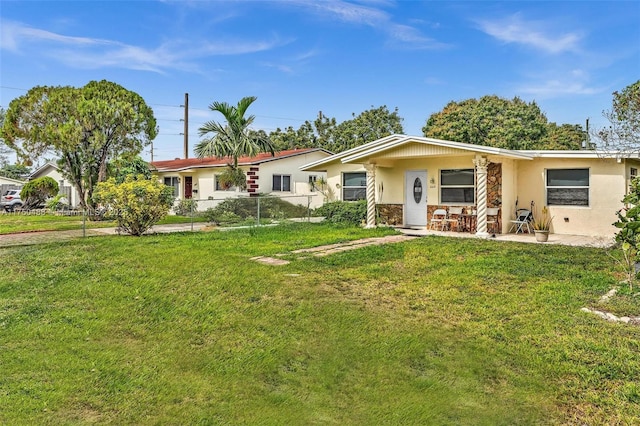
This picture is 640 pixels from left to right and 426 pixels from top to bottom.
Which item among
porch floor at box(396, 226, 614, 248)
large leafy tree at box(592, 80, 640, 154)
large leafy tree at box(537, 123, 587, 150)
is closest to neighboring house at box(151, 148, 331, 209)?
porch floor at box(396, 226, 614, 248)

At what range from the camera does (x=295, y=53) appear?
1903 cm

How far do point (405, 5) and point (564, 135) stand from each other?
22.9m

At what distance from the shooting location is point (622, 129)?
36.5 feet

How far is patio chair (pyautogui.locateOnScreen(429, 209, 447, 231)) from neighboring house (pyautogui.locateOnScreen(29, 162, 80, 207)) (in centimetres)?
2426

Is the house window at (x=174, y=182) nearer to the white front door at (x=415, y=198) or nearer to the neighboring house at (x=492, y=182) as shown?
the neighboring house at (x=492, y=182)

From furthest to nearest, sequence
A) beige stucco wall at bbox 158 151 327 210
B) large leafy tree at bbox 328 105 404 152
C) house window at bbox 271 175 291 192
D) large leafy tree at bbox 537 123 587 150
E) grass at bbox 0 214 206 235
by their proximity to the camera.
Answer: large leafy tree at bbox 328 105 404 152
large leafy tree at bbox 537 123 587 150
house window at bbox 271 175 291 192
beige stucco wall at bbox 158 151 327 210
grass at bbox 0 214 206 235

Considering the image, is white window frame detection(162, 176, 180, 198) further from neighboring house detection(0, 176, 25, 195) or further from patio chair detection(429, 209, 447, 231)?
patio chair detection(429, 209, 447, 231)

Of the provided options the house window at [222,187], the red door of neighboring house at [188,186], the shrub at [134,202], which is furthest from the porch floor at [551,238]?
the red door of neighboring house at [188,186]

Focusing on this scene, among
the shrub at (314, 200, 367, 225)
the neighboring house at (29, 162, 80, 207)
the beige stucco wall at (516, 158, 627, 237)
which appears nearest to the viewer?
the beige stucco wall at (516, 158, 627, 237)

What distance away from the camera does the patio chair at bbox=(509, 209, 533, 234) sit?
13.2m

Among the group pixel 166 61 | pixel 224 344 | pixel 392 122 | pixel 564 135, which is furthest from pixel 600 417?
pixel 392 122

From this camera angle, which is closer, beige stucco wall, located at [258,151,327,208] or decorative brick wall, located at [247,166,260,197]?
beige stucco wall, located at [258,151,327,208]

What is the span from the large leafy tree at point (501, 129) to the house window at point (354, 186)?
1531 cm

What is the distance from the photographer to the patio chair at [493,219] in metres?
12.9
